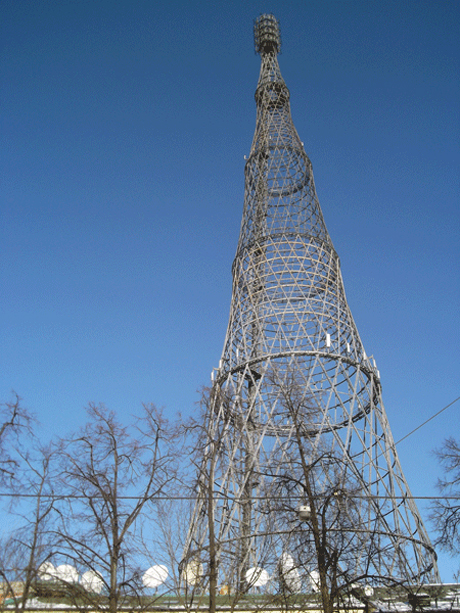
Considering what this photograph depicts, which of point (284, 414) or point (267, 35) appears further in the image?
point (267, 35)

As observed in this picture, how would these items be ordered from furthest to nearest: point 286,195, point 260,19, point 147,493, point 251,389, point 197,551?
point 260,19 < point 286,195 < point 251,389 < point 147,493 < point 197,551

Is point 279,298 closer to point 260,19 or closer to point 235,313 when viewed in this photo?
point 235,313

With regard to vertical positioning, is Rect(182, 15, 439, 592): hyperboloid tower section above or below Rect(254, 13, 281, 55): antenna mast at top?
below

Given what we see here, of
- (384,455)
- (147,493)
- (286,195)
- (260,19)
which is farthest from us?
(260,19)

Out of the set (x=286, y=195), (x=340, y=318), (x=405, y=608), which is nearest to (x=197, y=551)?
(x=405, y=608)

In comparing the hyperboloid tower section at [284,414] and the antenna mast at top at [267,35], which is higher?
the antenna mast at top at [267,35]

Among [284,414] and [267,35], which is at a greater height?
[267,35]

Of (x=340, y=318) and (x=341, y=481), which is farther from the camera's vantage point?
(x=340, y=318)

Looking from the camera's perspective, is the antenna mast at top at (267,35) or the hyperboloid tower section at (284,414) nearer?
the hyperboloid tower section at (284,414)

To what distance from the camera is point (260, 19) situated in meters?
41.8

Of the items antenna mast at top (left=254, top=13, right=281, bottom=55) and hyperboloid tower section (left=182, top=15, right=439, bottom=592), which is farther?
antenna mast at top (left=254, top=13, right=281, bottom=55)

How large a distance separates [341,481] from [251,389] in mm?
11784

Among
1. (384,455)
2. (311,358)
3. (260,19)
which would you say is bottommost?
(384,455)

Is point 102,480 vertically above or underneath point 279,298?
underneath
